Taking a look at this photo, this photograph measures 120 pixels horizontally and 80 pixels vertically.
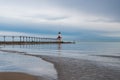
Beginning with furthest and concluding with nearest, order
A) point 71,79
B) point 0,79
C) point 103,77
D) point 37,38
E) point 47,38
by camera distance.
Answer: point 47,38, point 37,38, point 103,77, point 71,79, point 0,79

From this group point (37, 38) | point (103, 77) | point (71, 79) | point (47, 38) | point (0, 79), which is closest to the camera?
point (0, 79)

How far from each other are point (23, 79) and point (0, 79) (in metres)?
1.03

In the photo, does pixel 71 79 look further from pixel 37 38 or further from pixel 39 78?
pixel 37 38

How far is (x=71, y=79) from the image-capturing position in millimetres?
10219

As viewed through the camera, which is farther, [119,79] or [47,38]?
[47,38]

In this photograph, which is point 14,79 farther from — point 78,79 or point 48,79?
point 78,79

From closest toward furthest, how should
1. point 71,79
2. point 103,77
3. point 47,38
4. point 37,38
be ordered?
point 71,79, point 103,77, point 37,38, point 47,38

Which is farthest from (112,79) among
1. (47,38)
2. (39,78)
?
(47,38)

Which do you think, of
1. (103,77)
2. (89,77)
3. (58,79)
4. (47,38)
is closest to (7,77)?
(58,79)

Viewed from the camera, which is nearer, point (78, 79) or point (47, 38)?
point (78, 79)

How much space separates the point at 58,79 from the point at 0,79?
264 centimetres

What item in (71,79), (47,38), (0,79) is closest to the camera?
(0,79)

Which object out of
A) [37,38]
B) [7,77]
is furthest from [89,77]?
[37,38]

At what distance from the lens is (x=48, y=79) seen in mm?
10047
